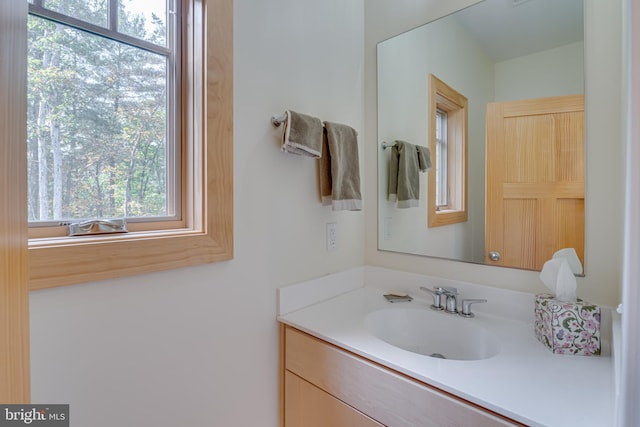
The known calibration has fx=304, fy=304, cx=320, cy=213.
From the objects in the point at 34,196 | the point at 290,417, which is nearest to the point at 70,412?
the point at 34,196

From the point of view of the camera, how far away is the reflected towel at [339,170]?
1286 millimetres

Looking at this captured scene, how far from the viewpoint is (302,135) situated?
3.73ft

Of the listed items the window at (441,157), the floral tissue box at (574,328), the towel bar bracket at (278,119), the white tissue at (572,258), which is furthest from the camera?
the window at (441,157)

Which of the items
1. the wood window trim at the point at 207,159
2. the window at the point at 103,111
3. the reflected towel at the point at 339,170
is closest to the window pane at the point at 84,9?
the window at the point at 103,111

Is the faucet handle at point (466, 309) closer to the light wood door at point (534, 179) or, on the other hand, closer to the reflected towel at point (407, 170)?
the light wood door at point (534, 179)

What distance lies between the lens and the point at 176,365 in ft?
3.04

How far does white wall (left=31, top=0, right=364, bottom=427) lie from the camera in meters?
0.77

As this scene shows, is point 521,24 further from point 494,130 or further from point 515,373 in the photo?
point 515,373

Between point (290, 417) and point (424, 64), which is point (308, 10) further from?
point (290, 417)

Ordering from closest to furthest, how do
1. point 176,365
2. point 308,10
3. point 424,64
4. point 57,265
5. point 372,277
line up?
point 57,265 < point 176,365 < point 308,10 < point 424,64 < point 372,277

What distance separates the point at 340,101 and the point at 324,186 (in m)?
0.45

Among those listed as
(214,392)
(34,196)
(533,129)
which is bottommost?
(214,392)

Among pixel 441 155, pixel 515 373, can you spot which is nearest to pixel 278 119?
pixel 441 155

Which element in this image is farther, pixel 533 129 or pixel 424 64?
pixel 424 64
